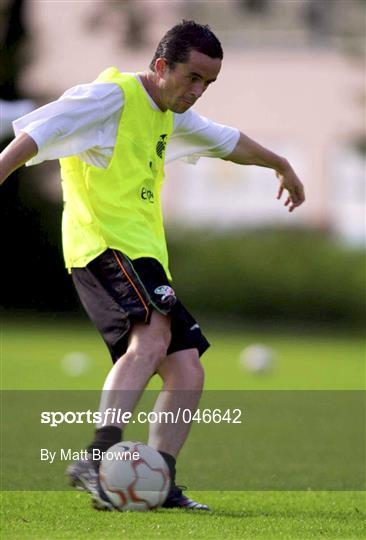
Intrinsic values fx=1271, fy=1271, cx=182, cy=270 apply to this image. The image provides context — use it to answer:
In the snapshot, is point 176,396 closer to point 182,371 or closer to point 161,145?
point 182,371

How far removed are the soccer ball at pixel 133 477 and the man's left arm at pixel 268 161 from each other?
1.57 metres

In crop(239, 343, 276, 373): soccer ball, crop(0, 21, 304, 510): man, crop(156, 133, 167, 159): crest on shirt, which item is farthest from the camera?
crop(239, 343, 276, 373): soccer ball

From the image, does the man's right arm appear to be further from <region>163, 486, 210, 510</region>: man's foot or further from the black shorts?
<region>163, 486, 210, 510</region>: man's foot

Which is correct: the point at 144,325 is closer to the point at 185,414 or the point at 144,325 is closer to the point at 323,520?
the point at 185,414

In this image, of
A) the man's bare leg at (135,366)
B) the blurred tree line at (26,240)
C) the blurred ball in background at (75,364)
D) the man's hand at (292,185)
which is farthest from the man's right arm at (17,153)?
the blurred tree line at (26,240)

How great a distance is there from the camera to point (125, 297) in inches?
195

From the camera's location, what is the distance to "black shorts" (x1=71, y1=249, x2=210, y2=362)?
16.2ft

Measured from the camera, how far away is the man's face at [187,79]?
4.93m

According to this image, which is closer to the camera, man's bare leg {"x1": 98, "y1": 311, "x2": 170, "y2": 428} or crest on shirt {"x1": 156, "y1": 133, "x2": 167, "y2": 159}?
man's bare leg {"x1": 98, "y1": 311, "x2": 170, "y2": 428}

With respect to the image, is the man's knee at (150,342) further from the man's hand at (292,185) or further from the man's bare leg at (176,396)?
the man's hand at (292,185)

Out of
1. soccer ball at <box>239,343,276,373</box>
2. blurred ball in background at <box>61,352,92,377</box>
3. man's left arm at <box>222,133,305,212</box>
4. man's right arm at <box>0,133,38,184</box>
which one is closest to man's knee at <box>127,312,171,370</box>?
man's right arm at <box>0,133,38,184</box>

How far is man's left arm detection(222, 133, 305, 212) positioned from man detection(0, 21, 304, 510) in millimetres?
601

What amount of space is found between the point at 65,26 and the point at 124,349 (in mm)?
28608

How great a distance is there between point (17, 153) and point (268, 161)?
1526 millimetres
